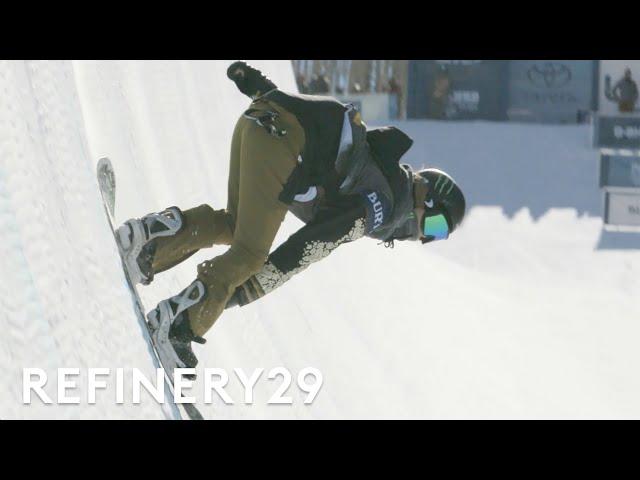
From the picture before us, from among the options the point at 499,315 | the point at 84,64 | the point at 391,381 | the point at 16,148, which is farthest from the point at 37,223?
the point at 499,315

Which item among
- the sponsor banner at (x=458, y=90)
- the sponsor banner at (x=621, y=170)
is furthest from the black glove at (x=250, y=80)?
the sponsor banner at (x=458, y=90)

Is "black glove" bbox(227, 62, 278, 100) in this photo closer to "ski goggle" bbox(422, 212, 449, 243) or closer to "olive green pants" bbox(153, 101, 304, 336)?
"olive green pants" bbox(153, 101, 304, 336)

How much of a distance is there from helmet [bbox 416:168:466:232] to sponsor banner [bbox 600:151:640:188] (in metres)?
7.88

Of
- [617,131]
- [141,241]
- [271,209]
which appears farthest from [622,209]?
[141,241]

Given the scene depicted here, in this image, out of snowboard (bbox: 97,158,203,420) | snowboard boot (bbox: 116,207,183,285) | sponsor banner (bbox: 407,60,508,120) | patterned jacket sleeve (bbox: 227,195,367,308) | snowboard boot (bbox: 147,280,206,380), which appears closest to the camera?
snowboard (bbox: 97,158,203,420)

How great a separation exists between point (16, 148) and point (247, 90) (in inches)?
53.6

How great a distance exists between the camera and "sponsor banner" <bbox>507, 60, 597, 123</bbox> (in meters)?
16.2

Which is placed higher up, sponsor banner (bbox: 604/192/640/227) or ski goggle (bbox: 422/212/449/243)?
ski goggle (bbox: 422/212/449/243)

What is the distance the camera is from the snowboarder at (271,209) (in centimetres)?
344

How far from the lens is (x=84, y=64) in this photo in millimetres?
4738

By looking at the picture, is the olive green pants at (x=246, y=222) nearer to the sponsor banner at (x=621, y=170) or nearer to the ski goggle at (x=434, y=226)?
the ski goggle at (x=434, y=226)

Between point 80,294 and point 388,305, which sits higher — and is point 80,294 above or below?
above

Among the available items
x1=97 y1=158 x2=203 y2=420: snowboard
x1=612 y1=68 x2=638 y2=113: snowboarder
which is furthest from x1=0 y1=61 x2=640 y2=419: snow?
x1=612 y1=68 x2=638 y2=113: snowboarder
